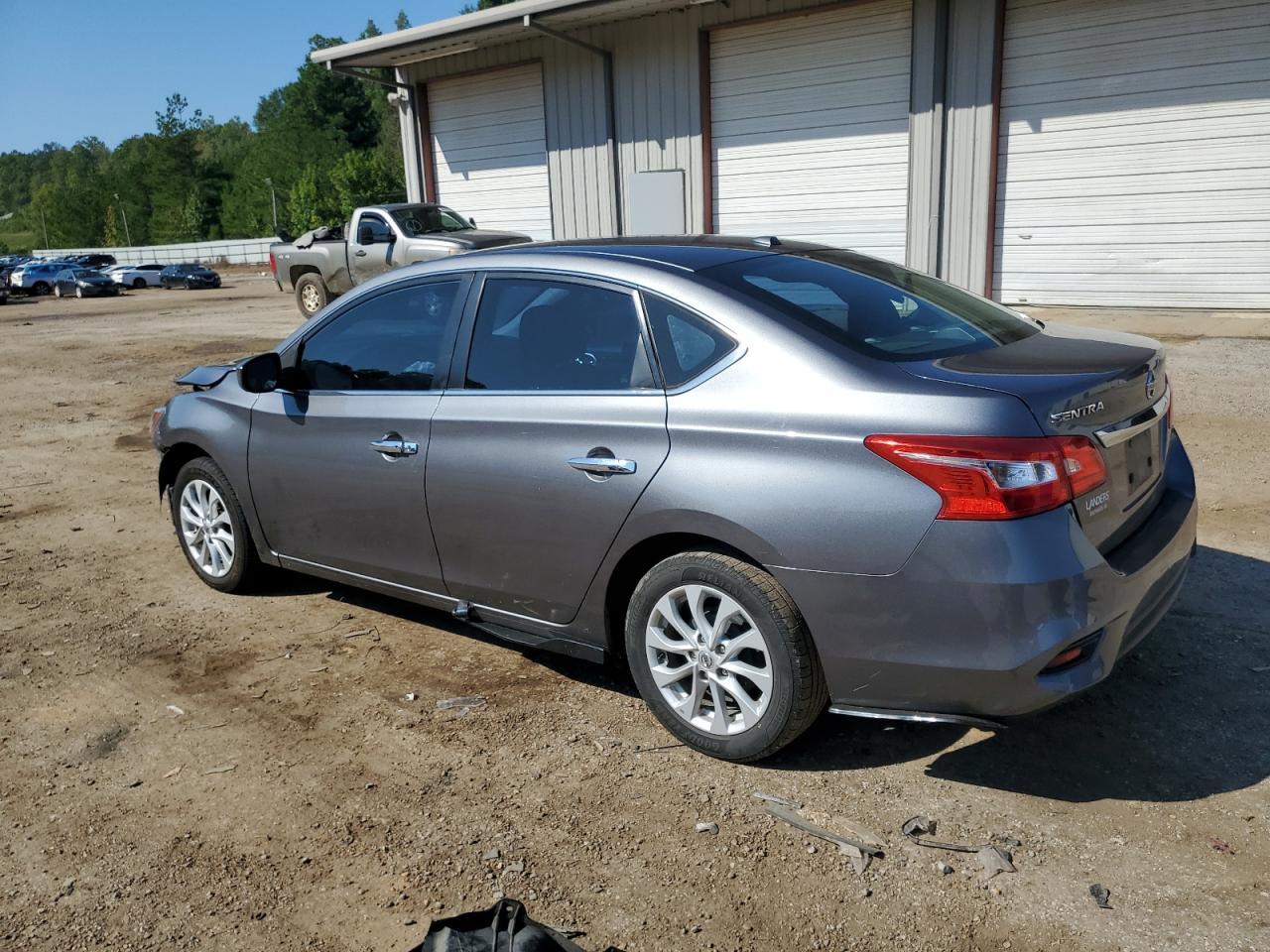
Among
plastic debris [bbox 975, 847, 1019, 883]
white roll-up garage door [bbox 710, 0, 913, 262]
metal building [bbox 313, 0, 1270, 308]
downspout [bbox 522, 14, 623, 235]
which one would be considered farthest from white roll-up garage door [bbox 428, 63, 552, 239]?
plastic debris [bbox 975, 847, 1019, 883]

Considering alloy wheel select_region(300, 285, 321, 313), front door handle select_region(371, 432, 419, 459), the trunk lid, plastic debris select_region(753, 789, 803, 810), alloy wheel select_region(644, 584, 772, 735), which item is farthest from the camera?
alloy wheel select_region(300, 285, 321, 313)

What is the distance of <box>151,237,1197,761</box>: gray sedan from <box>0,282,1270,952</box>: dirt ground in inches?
13.1

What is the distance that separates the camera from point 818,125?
17.3 meters

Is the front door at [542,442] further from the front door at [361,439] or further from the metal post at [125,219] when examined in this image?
the metal post at [125,219]

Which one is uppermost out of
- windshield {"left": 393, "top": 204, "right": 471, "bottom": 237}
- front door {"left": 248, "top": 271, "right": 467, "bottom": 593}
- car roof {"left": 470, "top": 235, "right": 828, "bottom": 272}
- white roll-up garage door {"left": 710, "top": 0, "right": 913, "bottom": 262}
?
white roll-up garage door {"left": 710, "top": 0, "right": 913, "bottom": 262}

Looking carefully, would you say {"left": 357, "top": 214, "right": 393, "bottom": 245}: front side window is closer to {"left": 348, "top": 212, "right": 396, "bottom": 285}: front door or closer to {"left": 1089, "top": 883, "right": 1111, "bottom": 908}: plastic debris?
{"left": 348, "top": 212, "right": 396, "bottom": 285}: front door

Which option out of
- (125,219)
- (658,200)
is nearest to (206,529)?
(658,200)

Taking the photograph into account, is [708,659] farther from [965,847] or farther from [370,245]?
[370,245]

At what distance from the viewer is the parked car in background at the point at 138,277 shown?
4562 centimetres

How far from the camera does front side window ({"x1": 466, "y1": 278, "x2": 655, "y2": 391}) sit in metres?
3.76

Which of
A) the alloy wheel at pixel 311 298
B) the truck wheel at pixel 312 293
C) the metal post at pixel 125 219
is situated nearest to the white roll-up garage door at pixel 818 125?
the truck wheel at pixel 312 293

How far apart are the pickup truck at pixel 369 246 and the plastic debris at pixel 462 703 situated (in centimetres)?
1313

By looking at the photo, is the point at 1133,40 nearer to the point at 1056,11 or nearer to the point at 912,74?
the point at 1056,11

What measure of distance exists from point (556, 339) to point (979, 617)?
1.85m
